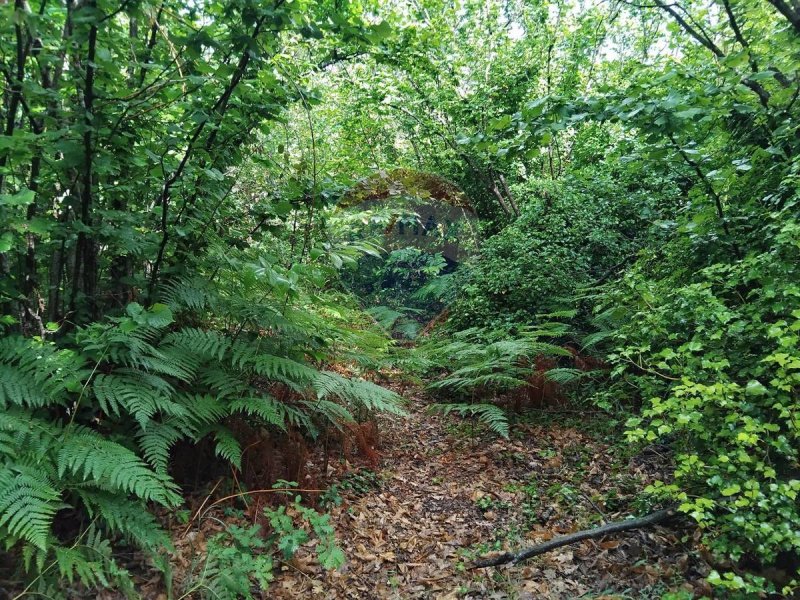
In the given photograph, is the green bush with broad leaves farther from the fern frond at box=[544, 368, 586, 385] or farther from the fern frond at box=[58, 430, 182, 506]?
the fern frond at box=[58, 430, 182, 506]

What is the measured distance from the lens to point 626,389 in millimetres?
4488

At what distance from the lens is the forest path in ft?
8.84

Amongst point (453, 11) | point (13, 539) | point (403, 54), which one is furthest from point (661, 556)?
point (453, 11)

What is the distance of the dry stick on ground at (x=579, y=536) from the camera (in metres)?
2.77

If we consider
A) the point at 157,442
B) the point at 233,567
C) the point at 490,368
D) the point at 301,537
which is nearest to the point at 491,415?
the point at 490,368

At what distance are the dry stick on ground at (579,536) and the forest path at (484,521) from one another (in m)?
0.07

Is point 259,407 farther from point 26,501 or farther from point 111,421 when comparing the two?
point 26,501

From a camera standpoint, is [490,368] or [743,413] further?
[490,368]

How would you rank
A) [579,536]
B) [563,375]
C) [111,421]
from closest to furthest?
[111,421] → [579,536] → [563,375]

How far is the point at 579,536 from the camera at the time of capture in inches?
111

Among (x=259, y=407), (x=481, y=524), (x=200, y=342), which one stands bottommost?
(x=481, y=524)

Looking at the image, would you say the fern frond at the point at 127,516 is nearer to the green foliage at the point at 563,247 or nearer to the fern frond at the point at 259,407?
the fern frond at the point at 259,407

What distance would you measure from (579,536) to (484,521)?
75 cm

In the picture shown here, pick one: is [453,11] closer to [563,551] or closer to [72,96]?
[72,96]
